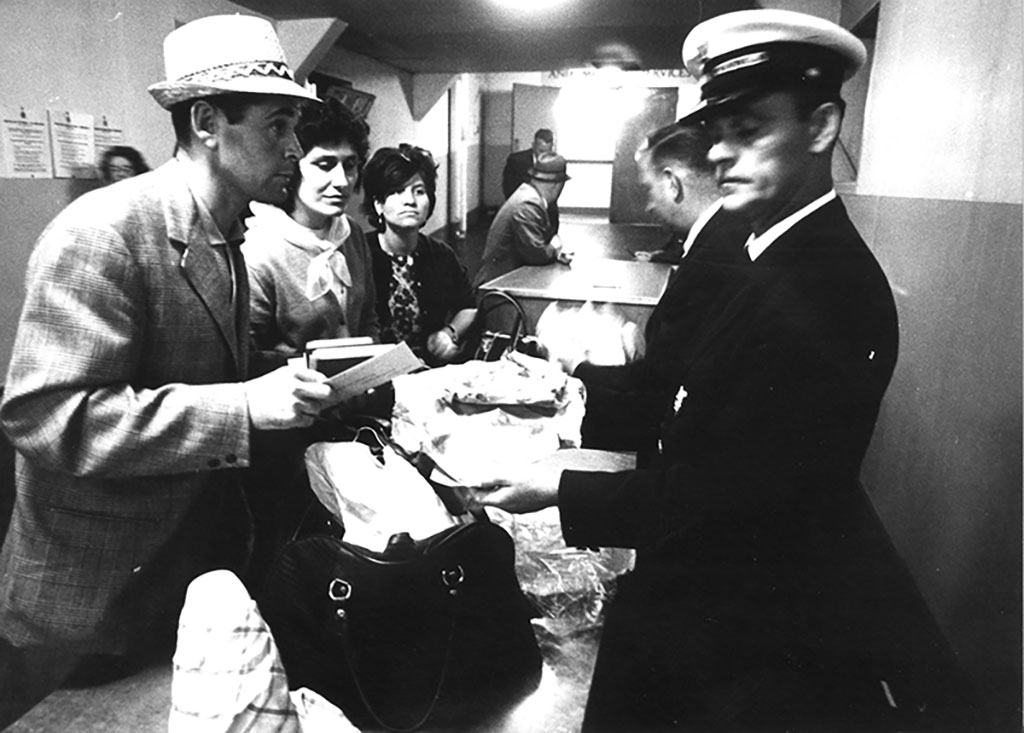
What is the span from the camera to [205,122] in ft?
2.77

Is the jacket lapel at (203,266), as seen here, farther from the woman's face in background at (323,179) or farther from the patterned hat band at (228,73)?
the woman's face in background at (323,179)

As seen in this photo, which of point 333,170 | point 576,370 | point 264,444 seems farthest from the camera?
point 333,170

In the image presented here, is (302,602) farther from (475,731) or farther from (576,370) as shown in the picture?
(576,370)

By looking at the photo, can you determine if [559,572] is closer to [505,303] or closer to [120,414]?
[505,303]

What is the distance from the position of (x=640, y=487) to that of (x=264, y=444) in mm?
584

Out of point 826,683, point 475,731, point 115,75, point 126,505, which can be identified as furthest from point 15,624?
point 826,683

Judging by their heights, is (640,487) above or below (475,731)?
above

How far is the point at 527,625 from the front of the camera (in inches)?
33.0

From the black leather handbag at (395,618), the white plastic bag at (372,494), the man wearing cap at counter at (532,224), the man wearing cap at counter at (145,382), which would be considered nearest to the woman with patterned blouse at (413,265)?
the man wearing cap at counter at (532,224)

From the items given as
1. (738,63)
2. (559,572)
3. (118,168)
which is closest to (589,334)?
(559,572)

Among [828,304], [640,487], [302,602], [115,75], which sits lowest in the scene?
[302,602]

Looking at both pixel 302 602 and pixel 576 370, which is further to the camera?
pixel 576 370

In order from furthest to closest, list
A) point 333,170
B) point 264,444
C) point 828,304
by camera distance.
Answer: point 333,170, point 264,444, point 828,304

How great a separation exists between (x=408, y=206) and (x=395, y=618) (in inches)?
33.4
